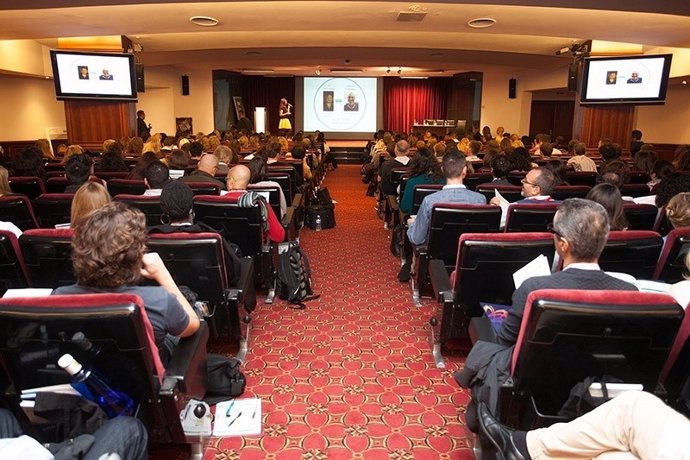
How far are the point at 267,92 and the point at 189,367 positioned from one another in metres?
19.6

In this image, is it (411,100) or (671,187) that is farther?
(411,100)

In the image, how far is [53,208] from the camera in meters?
3.86

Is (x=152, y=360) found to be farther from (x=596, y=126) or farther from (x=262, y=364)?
(x=596, y=126)

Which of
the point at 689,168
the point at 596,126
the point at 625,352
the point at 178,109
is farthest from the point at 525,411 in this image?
the point at 178,109

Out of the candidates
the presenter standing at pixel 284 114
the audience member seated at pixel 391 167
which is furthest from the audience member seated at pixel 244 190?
the presenter standing at pixel 284 114

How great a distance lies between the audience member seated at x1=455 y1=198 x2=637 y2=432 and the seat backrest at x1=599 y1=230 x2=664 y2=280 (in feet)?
1.84

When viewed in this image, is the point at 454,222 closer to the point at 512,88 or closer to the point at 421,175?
the point at 421,175

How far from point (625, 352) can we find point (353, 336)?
2.10 meters

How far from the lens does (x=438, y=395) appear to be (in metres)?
2.84

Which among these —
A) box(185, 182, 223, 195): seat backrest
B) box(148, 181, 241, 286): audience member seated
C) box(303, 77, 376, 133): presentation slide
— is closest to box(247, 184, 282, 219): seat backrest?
box(185, 182, 223, 195): seat backrest

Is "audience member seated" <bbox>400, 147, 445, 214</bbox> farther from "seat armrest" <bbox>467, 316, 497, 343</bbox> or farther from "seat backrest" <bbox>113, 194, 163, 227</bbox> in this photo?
"seat armrest" <bbox>467, 316, 497, 343</bbox>

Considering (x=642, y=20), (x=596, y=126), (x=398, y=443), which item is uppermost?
(x=642, y=20)

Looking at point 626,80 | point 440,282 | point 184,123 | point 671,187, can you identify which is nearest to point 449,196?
point 440,282

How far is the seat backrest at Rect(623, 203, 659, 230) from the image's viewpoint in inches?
136
